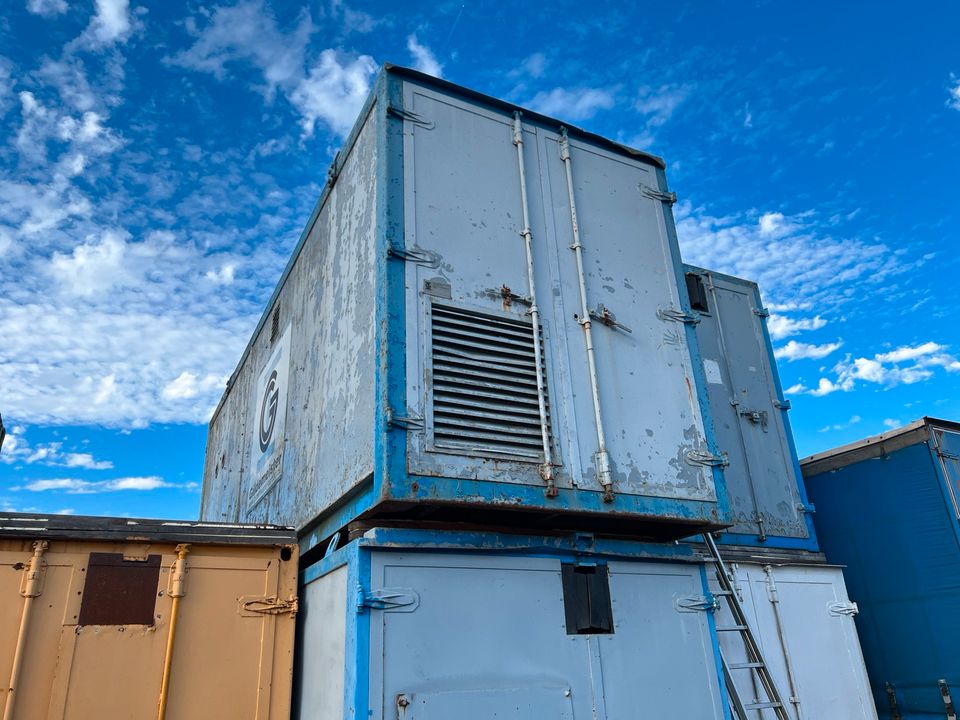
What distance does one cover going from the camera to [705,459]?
16.5 ft

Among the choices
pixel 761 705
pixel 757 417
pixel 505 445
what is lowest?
pixel 761 705

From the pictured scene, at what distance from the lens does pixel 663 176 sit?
19.9 feet

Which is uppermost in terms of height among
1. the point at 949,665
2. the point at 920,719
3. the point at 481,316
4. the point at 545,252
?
the point at 545,252

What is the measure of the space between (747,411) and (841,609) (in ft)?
6.55

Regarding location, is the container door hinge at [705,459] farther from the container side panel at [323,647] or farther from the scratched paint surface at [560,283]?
the container side panel at [323,647]

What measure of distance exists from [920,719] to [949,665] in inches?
20.7

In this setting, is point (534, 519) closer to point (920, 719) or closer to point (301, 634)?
point (301, 634)

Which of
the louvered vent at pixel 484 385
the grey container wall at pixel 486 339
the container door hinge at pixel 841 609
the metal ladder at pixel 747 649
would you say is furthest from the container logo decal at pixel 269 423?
the container door hinge at pixel 841 609

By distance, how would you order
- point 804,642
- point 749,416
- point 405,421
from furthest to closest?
point 749,416 < point 804,642 < point 405,421

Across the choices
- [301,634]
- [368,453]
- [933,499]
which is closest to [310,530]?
[301,634]

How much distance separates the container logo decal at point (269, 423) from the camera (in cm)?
665

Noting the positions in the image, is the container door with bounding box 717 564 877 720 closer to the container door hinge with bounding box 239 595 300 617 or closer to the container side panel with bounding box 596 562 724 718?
the container side panel with bounding box 596 562 724 718

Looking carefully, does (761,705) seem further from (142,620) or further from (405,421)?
(142,620)

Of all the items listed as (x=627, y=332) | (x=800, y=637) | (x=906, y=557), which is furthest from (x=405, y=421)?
(x=906, y=557)
